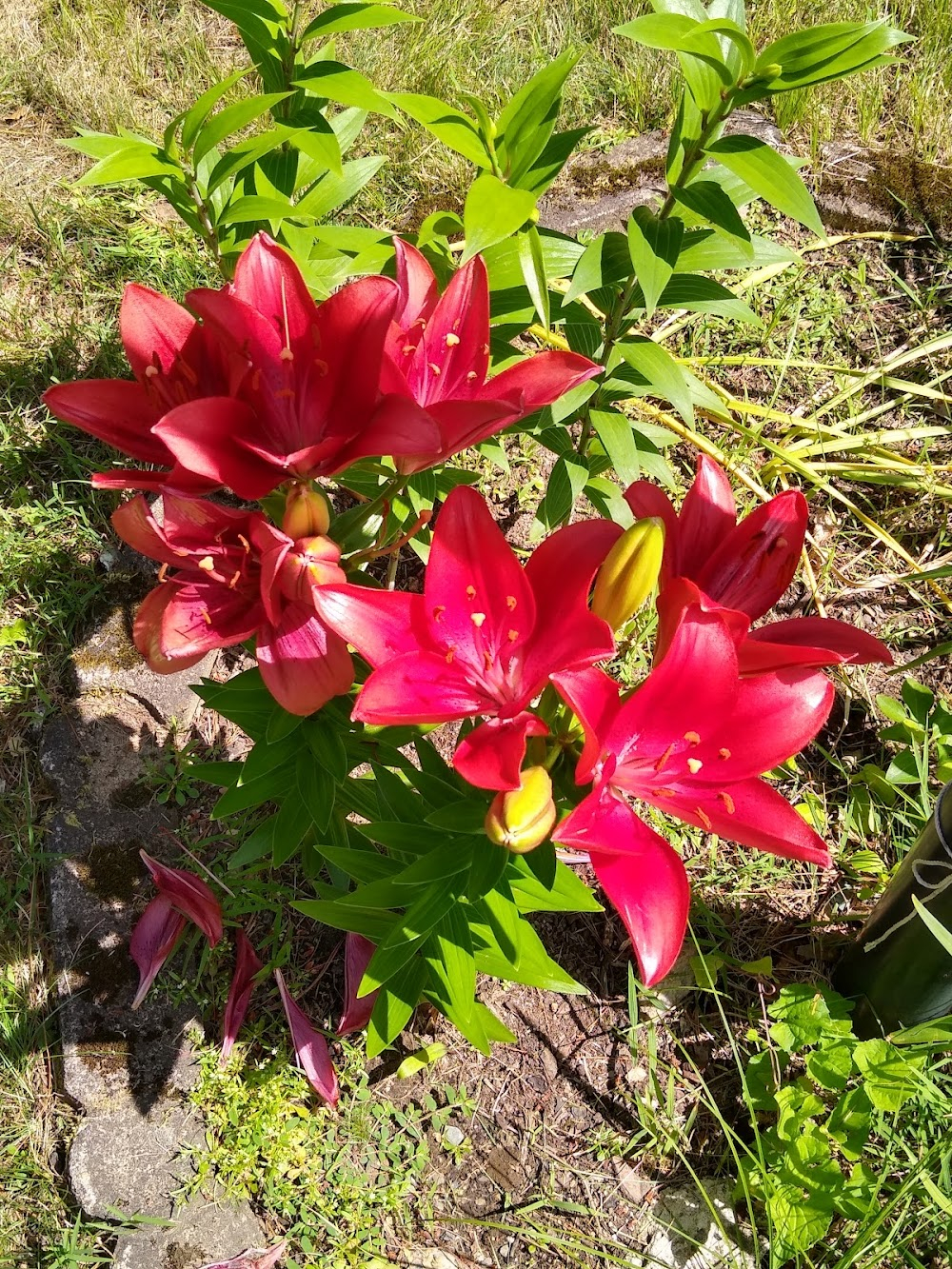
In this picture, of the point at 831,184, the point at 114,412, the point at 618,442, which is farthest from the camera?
the point at 831,184

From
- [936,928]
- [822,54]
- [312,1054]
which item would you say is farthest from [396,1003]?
[822,54]

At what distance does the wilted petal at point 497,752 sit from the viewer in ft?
3.06

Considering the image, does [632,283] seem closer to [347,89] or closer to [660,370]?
[660,370]

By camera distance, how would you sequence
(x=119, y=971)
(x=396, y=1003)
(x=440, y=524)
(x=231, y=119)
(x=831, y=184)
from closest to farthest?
(x=440, y=524), (x=231, y=119), (x=396, y=1003), (x=119, y=971), (x=831, y=184)

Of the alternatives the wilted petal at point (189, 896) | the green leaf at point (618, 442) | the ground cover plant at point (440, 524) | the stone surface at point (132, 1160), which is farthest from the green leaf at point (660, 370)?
the stone surface at point (132, 1160)

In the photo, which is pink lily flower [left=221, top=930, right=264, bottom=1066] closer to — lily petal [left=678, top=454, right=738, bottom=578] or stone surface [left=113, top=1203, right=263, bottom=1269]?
stone surface [left=113, top=1203, right=263, bottom=1269]

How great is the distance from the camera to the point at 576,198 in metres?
2.94

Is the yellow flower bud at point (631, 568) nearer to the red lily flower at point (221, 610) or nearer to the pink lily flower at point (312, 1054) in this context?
the red lily flower at point (221, 610)

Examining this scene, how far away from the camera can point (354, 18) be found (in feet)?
4.72

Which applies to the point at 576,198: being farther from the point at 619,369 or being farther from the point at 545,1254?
the point at 545,1254

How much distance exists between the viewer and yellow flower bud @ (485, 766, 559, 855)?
0.93 meters

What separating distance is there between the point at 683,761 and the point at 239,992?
1.20 metres

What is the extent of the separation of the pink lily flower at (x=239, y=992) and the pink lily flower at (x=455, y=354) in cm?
115

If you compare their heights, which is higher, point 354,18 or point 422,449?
point 354,18
